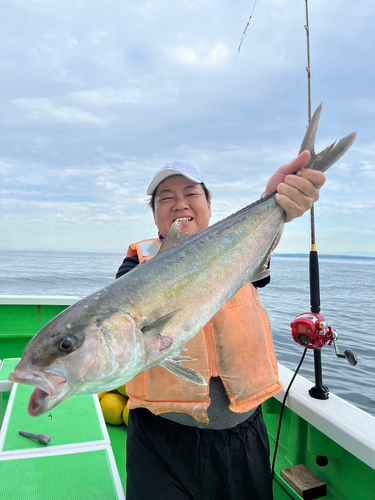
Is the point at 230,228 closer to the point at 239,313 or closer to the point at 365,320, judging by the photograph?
the point at 239,313

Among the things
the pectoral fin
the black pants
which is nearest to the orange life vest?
the black pants

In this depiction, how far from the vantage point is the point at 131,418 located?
2.54m

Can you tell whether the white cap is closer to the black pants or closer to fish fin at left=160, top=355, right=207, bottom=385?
fish fin at left=160, top=355, right=207, bottom=385

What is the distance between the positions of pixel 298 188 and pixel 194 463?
1.79m

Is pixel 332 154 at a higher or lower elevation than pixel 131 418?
higher

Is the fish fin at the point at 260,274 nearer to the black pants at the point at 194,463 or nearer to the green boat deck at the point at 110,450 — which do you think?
the black pants at the point at 194,463

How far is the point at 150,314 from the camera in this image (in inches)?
65.9

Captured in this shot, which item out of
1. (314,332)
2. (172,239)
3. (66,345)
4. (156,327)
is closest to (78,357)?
(66,345)

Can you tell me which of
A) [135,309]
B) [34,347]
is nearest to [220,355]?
[135,309]

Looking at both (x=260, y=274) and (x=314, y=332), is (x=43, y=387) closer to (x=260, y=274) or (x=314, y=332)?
(x=260, y=274)

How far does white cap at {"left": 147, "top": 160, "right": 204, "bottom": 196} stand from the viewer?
8.60 ft

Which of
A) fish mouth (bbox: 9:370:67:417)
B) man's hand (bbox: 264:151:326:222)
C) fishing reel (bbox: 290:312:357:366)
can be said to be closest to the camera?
fish mouth (bbox: 9:370:67:417)

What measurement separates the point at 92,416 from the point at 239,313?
6.43 feet

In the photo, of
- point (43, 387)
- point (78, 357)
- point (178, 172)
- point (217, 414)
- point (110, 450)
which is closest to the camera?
point (43, 387)
